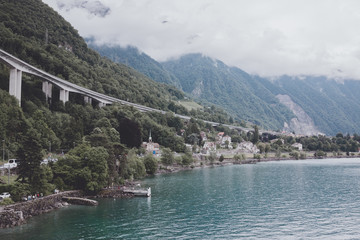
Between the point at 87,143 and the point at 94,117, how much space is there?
132ft

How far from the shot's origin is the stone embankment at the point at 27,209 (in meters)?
36.8

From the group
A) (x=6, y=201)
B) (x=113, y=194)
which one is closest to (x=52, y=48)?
(x=113, y=194)

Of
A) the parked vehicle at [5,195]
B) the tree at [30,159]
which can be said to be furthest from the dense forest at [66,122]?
the parked vehicle at [5,195]

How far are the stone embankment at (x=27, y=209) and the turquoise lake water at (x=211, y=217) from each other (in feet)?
3.52

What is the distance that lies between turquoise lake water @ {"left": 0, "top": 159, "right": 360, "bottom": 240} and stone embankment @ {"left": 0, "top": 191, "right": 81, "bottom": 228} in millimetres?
1074

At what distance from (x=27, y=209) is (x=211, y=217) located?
22.0 metres

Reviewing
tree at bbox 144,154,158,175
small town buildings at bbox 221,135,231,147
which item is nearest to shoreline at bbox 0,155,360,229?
tree at bbox 144,154,158,175

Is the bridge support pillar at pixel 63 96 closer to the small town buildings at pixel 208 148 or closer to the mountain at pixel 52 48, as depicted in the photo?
the mountain at pixel 52 48

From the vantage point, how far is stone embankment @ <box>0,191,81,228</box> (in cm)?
3681

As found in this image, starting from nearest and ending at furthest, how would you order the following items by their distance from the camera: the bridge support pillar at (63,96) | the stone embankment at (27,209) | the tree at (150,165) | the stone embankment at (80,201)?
the stone embankment at (27,209) < the stone embankment at (80,201) < the tree at (150,165) < the bridge support pillar at (63,96)

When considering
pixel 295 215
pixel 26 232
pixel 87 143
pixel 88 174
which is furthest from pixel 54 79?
pixel 295 215

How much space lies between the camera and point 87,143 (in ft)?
211

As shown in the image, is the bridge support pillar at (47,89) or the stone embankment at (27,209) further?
the bridge support pillar at (47,89)

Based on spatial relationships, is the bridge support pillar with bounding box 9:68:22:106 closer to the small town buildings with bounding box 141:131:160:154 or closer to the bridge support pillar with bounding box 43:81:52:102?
the bridge support pillar with bounding box 43:81:52:102
